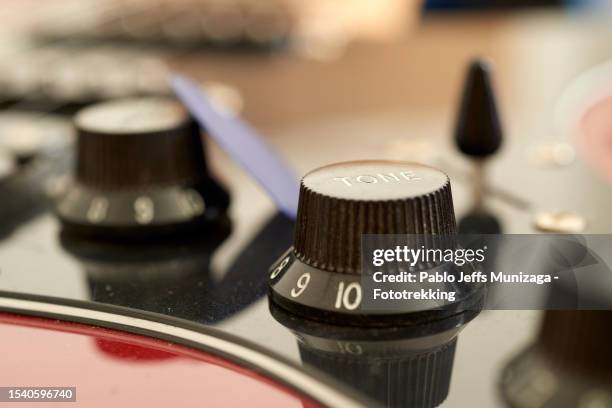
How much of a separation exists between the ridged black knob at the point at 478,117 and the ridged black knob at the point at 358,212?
0.20 m

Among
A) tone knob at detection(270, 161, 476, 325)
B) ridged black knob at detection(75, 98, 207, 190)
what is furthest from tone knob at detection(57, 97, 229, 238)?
tone knob at detection(270, 161, 476, 325)

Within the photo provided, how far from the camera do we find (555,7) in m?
2.44

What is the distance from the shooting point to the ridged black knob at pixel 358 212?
54 centimetres

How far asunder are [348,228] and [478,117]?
0.92 feet

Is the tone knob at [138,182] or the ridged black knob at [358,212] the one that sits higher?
the ridged black knob at [358,212]

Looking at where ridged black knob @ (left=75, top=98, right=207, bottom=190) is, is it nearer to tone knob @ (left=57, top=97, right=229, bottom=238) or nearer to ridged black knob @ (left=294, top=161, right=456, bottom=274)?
tone knob @ (left=57, top=97, right=229, bottom=238)

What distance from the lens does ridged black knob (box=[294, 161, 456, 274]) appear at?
1.76 ft

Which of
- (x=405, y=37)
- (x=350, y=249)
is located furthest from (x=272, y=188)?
(x=405, y=37)

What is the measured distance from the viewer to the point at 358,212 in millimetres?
536

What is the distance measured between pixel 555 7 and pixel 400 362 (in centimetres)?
212

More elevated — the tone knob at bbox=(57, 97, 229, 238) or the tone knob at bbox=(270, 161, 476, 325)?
the tone knob at bbox=(270, 161, 476, 325)

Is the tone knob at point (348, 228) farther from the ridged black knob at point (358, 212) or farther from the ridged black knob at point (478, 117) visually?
the ridged black knob at point (478, 117)

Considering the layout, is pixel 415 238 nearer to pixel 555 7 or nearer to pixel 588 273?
pixel 588 273

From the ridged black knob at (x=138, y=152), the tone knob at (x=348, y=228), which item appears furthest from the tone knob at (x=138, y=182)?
the tone knob at (x=348, y=228)
